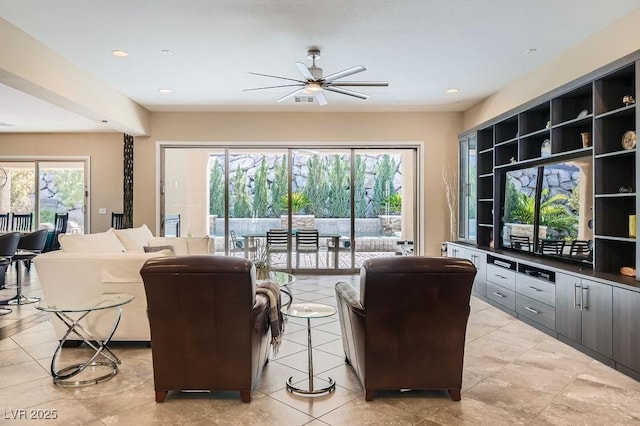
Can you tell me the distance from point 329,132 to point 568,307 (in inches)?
189

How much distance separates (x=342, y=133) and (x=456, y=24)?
366 cm

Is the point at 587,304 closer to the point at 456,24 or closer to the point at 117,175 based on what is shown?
the point at 456,24

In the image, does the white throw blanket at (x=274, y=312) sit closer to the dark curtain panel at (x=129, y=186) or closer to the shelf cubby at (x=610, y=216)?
the shelf cubby at (x=610, y=216)

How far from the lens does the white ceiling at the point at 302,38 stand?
3.54m

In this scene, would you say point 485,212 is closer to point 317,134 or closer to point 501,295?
point 501,295

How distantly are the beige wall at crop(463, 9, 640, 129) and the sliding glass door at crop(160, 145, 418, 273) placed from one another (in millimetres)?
2159

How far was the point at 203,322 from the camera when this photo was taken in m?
2.51

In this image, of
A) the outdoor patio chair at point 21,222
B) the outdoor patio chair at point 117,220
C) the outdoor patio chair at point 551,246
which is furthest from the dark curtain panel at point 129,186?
the outdoor patio chair at point 551,246

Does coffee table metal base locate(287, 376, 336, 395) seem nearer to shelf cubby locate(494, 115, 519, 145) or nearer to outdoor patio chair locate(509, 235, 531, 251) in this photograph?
outdoor patio chair locate(509, 235, 531, 251)

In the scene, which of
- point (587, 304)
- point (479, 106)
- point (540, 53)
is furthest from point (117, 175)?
point (587, 304)

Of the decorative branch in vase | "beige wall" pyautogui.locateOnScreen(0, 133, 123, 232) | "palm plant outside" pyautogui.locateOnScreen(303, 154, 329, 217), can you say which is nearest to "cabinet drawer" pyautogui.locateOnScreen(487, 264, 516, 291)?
the decorative branch in vase

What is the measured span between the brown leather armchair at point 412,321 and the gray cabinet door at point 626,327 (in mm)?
1447

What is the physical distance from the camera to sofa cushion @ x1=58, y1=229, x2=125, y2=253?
386 cm

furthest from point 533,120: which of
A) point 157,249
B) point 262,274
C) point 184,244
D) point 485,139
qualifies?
point 157,249
